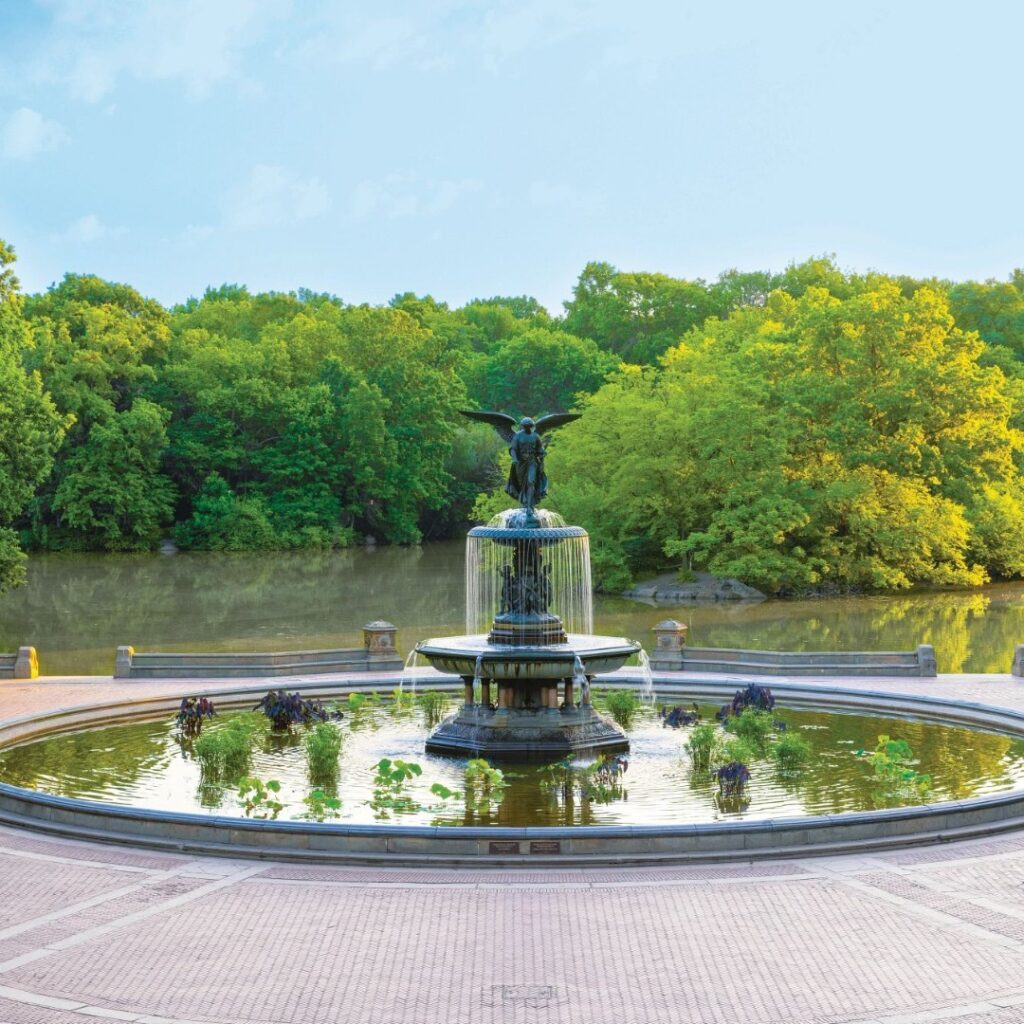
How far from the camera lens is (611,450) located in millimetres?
63625

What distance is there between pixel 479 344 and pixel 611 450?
225ft

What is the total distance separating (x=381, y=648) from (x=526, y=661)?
38.1 feet

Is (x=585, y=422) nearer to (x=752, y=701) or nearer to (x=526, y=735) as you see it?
(x=752, y=701)

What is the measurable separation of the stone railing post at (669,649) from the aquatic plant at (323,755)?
13.2 m

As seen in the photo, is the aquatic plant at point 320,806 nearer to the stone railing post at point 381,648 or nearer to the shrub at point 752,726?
the shrub at point 752,726

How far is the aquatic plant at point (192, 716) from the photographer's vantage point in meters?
25.7

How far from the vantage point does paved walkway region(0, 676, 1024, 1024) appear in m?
12.5

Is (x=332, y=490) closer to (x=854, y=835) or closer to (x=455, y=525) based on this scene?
(x=455, y=525)

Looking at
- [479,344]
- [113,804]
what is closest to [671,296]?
[479,344]

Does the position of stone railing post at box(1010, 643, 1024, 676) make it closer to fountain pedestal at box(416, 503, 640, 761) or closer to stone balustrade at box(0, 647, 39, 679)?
fountain pedestal at box(416, 503, 640, 761)

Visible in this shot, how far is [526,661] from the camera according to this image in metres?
23.3

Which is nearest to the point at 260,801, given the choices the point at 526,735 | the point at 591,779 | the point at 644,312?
the point at 591,779

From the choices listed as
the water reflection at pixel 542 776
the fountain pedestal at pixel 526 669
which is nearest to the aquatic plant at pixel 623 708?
the water reflection at pixel 542 776

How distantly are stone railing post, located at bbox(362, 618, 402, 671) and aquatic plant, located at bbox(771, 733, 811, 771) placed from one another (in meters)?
13.8
